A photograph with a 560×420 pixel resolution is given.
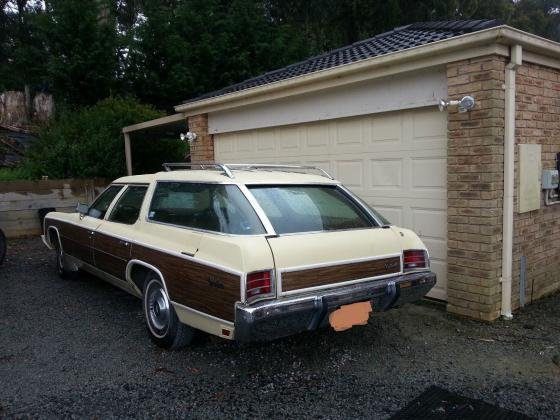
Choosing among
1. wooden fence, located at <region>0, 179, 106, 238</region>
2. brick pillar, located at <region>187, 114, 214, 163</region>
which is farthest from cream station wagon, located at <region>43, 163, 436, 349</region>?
wooden fence, located at <region>0, 179, 106, 238</region>

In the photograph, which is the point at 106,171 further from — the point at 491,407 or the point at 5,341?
the point at 491,407

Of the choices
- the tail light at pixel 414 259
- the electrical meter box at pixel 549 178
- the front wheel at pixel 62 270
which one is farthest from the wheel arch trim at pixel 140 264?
the electrical meter box at pixel 549 178

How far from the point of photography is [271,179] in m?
4.02

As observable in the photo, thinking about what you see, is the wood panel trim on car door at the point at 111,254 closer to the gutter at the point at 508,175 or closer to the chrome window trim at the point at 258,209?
the chrome window trim at the point at 258,209

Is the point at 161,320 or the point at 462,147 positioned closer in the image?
the point at 161,320

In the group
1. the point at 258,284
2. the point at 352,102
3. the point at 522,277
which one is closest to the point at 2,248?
the point at 352,102

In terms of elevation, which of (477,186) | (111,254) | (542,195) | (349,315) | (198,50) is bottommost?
(349,315)

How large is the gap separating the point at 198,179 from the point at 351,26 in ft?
51.8

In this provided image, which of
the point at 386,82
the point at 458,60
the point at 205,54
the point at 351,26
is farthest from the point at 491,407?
the point at 351,26

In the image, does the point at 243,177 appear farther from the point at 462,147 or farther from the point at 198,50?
the point at 198,50

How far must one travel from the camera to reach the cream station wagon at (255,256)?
3.19 m

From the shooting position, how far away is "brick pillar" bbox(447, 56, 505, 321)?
452 centimetres

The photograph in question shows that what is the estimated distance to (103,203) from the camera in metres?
5.47

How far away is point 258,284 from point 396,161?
117 inches
